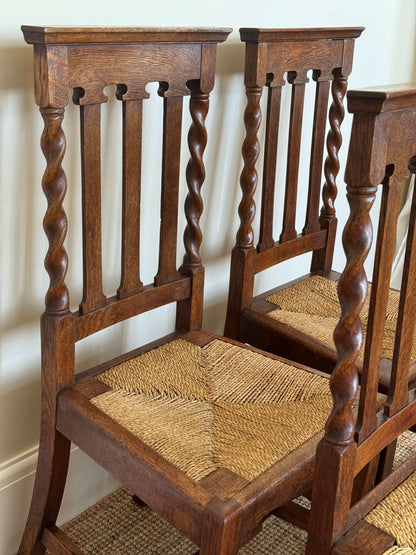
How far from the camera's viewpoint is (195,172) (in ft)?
4.69

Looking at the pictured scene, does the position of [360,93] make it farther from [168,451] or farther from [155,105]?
[155,105]

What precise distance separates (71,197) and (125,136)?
20cm

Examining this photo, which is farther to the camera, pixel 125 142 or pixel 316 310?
pixel 316 310

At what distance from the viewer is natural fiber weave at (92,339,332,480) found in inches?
45.3

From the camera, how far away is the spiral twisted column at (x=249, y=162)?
1516mm

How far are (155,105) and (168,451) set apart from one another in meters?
0.74

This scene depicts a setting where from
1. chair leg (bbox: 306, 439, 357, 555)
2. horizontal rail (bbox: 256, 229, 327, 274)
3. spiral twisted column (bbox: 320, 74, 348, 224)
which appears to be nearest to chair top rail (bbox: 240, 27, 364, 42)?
spiral twisted column (bbox: 320, 74, 348, 224)

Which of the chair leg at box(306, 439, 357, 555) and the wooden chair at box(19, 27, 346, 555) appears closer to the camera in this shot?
the chair leg at box(306, 439, 357, 555)

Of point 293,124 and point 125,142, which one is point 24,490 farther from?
point 293,124

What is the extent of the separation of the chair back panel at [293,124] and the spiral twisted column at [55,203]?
0.49 metres

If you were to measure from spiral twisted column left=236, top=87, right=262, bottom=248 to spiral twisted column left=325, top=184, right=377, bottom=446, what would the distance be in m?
0.73

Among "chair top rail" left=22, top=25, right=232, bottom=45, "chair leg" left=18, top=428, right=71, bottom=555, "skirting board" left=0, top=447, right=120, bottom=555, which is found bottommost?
"skirting board" left=0, top=447, right=120, bottom=555

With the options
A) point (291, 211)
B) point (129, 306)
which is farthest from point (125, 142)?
point (291, 211)

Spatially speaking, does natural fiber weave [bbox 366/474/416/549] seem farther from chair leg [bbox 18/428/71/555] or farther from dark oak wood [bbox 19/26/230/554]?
chair leg [bbox 18/428/71/555]
